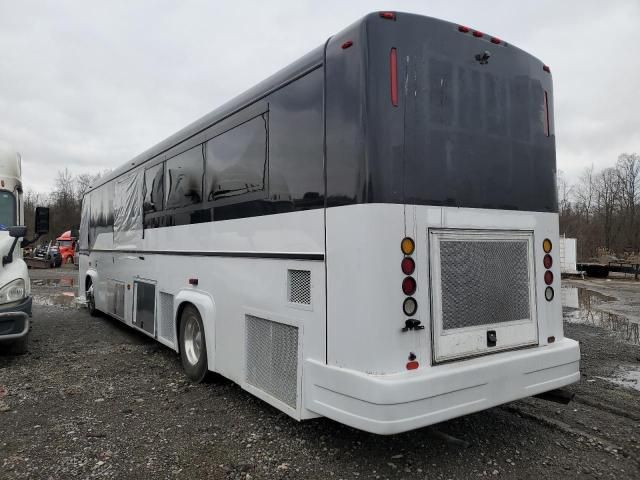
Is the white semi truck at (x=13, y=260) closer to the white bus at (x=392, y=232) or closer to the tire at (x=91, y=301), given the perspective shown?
the tire at (x=91, y=301)

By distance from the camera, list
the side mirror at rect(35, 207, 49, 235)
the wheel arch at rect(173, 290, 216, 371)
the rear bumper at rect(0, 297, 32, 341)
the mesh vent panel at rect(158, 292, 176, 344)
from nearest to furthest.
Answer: the wheel arch at rect(173, 290, 216, 371)
the mesh vent panel at rect(158, 292, 176, 344)
the rear bumper at rect(0, 297, 32, 341)
the side mirror at rect(35, 207, 49, 235)

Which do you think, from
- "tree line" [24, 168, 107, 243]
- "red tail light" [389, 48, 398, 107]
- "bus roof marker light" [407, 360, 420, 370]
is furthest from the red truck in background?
"bus roof marker light" [407, 360, 420, 370]

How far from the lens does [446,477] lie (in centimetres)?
320

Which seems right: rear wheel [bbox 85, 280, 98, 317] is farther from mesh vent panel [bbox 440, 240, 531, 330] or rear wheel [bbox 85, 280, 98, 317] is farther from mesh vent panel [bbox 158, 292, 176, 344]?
mesh vent panel [bbox 440, 240, 531, 330]

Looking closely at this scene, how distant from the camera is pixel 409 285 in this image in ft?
10.2

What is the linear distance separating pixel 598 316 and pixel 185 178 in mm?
9385

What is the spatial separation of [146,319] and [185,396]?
210 cm

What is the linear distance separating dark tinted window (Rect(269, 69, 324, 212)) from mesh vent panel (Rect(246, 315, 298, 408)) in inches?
39.3

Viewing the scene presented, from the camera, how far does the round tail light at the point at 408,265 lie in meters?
3.10

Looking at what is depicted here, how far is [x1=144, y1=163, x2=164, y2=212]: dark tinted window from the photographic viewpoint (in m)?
6.19

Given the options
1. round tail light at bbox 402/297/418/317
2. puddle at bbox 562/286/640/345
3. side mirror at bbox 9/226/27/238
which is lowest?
puddle at bbox 562/286/640/345

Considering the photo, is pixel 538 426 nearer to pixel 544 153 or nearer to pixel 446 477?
pixel 446 477

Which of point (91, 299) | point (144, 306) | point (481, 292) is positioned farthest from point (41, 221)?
point (481, 292)

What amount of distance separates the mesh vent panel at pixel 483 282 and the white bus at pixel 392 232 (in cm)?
1
